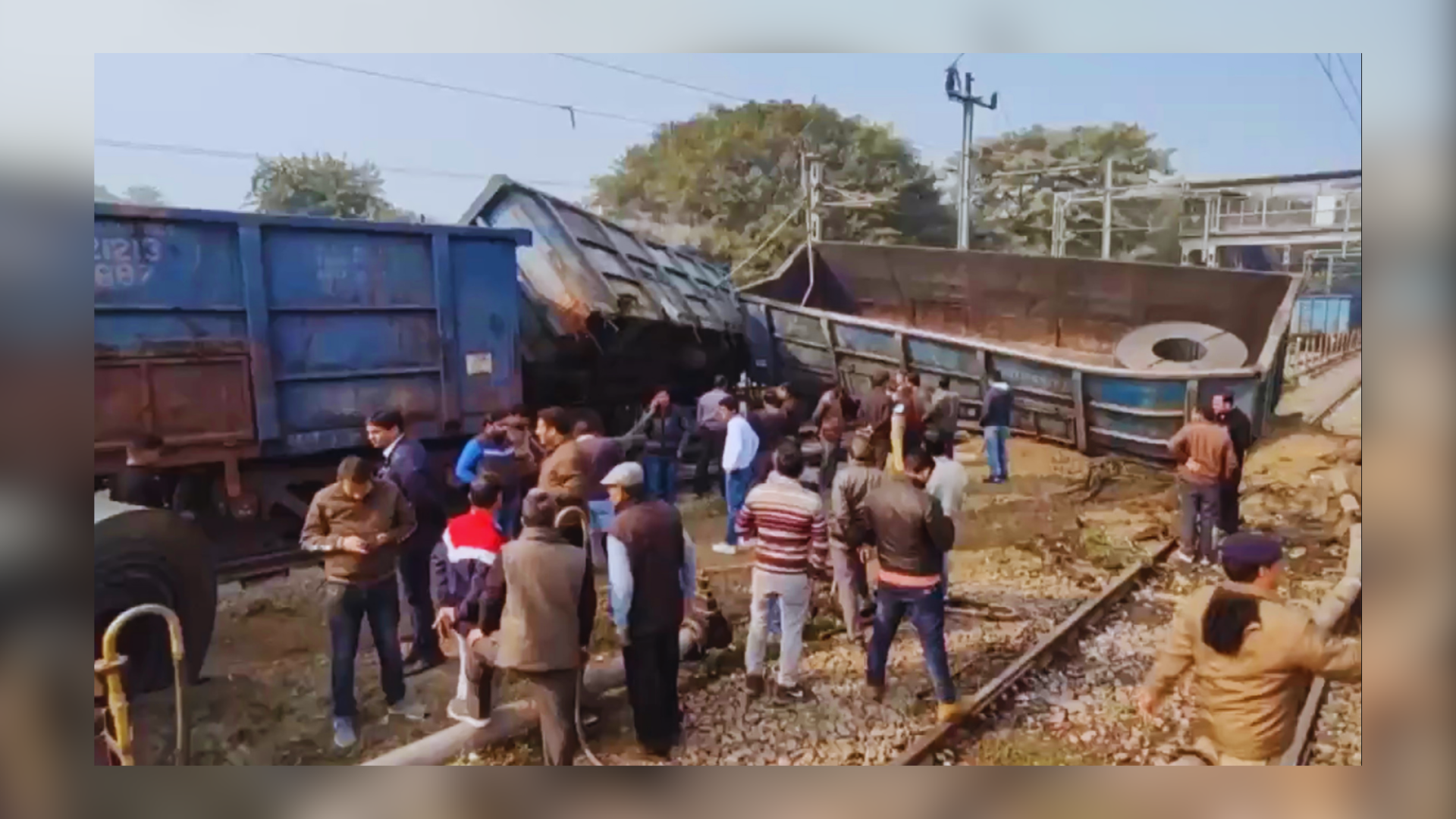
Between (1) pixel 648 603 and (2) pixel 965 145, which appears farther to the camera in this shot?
(2) pixel 965 145

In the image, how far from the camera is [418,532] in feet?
12.8

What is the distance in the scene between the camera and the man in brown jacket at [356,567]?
12.6 feet

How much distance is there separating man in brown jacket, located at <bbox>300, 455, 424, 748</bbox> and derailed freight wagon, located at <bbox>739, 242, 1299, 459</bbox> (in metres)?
1.57

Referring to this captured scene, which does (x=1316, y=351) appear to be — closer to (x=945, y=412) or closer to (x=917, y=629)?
(x=945, y=412)

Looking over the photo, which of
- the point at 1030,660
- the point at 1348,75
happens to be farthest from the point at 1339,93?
the point at 1030,660

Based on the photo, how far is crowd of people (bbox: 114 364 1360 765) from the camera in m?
3.72

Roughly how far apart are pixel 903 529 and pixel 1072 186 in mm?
1550

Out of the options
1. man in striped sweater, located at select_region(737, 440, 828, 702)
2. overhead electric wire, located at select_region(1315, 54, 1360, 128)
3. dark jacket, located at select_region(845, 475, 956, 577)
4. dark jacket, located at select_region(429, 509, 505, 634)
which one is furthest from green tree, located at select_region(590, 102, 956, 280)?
overhead electric wire, located at select_region(1315, 54, 1360, 128)

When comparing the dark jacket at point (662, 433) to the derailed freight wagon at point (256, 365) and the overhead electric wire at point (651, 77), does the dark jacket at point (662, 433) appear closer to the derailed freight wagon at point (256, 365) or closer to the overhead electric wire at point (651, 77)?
the derailed freight wagon at point (256, 365)

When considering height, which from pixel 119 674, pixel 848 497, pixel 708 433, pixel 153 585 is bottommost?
pixel 119 674

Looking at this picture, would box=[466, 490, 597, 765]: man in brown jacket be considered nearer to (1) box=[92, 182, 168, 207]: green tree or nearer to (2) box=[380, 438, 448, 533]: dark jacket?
(2) box=[380, 438, 448, 533]: dark jacket

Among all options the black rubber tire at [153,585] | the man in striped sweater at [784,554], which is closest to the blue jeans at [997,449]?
the man in striped sweater at [784,554]
